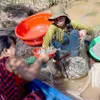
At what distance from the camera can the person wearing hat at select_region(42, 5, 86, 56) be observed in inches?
166

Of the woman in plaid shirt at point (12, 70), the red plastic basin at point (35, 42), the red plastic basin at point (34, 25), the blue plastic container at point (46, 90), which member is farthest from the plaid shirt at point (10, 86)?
the red plastic basin at point (34, 25)

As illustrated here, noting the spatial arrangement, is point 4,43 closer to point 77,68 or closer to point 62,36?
point 62,36

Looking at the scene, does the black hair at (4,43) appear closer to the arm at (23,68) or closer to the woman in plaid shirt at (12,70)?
the woman in plaid shirt at (12,70)

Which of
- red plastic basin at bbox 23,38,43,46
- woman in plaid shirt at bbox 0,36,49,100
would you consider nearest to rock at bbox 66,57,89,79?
red plastic basin at bbox 23,38,43,46

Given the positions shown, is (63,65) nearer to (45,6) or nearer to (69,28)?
(69,28)

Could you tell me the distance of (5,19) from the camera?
5977mm

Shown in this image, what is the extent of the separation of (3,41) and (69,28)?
62.8 inches

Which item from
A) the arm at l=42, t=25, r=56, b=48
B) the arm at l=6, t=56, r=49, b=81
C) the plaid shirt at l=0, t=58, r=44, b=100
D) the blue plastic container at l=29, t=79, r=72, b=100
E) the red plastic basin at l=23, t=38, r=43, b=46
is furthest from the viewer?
the red plastic basin at l=23, t=38, r=43, b=46

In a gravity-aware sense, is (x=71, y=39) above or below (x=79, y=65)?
above

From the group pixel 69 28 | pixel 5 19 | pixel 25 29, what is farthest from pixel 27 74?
pixel 5 19

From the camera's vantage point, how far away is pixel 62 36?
4.30 meters

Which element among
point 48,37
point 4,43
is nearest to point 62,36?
point 48,37

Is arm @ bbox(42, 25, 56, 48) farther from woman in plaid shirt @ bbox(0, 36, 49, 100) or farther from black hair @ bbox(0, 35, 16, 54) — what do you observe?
black hair @ bbox(0, 35, 16, 54)

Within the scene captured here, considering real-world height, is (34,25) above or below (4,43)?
below
